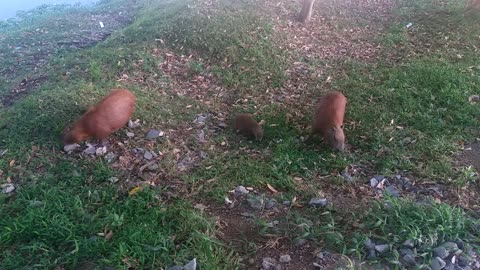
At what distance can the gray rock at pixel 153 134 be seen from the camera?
16.6ft

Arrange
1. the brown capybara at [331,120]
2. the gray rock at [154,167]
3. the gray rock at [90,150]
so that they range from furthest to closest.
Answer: the brown capybara at [331,120]
the gray rock at [90,150]
the gray rock at [154,167]

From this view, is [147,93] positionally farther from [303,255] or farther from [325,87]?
[303,255]

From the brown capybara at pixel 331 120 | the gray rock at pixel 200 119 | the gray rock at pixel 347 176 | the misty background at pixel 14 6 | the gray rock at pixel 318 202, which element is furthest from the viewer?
the misty background at pixel 14 6

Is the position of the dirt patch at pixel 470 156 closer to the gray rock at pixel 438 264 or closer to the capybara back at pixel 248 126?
the gray rock at pixel 438 264

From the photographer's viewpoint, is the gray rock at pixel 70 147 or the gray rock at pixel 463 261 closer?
the gray rock at pixel 463 261

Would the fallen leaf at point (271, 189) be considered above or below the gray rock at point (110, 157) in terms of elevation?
below

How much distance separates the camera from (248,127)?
17.1 feet

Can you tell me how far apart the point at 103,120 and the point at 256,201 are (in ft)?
6.54

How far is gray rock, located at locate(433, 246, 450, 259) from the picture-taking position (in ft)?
10.6

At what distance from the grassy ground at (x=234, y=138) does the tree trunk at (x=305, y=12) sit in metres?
0.30

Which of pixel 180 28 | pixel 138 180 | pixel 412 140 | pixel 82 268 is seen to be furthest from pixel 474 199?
pixel 180 28

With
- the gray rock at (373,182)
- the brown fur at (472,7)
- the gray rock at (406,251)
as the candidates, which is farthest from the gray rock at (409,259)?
the brown fur at (472,7)

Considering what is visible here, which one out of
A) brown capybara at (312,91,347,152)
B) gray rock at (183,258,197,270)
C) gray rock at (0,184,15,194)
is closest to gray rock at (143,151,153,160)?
gray rock at (0,184,15,194)

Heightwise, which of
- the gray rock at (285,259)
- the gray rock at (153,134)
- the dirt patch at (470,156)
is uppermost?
the gray rock at (285,259)
